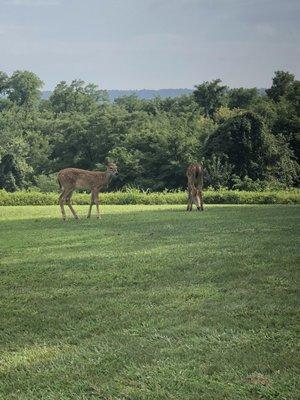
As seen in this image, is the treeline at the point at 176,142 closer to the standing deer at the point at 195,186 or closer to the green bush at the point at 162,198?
the green bush at the point at 162,198

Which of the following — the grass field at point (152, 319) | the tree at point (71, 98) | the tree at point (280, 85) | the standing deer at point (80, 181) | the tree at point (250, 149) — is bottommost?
the grass field at point (152, 319)

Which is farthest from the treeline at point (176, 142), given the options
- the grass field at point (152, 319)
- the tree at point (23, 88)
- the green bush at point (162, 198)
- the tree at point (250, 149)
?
the grass field at point (152, 319)

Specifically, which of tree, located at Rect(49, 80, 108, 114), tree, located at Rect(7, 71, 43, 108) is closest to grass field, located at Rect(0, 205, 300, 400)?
tree, located at Rect(49, 80, 108, 114)

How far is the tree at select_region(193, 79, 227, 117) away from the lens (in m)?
72.9

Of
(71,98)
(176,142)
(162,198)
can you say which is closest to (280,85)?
(176,142)

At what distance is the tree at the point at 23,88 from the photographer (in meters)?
109

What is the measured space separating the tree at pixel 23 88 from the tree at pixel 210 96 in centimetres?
4544

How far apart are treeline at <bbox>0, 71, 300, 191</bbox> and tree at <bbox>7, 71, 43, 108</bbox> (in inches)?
1024

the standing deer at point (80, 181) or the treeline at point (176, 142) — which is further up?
the treeline at point (176, 142)

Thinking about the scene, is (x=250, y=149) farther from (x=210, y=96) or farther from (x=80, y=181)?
(x=210, y=96)

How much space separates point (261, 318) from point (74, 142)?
5955 cm

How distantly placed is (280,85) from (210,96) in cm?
1379

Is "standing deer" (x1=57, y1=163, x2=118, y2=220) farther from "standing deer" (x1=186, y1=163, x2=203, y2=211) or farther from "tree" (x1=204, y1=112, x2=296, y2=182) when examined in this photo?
"tree" (x1=204, y1=112, x2=296, y2=182)

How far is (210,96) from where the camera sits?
7412 cm
